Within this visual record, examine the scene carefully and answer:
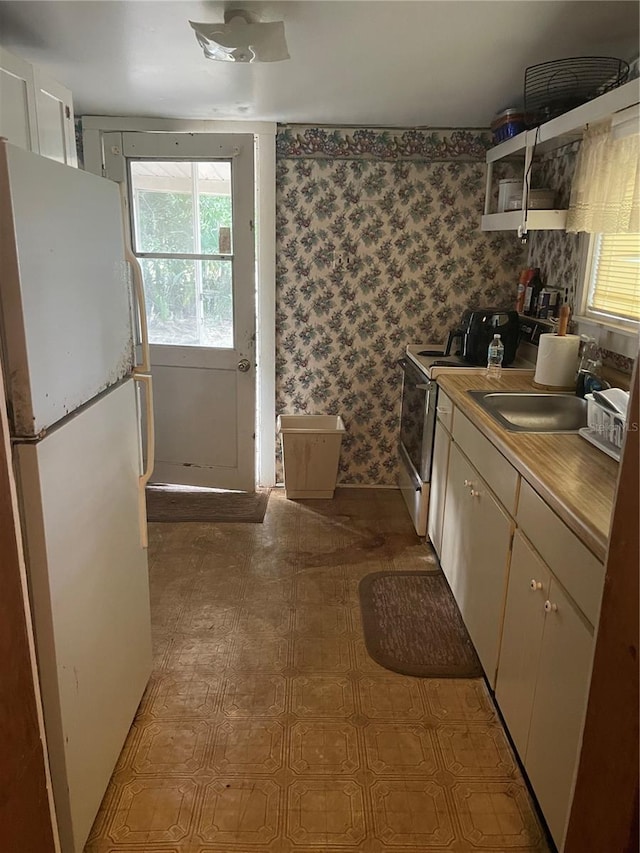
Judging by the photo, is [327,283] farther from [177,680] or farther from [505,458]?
[177,680]

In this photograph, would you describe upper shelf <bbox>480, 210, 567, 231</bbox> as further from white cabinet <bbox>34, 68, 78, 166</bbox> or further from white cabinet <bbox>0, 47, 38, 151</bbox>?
A: white cabinet <bbox>0, 47, 38, 151</bbox>

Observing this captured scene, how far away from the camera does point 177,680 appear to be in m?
2.17

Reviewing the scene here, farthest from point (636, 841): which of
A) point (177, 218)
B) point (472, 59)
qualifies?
point (177, 218)

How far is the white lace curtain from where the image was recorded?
2.09 meters

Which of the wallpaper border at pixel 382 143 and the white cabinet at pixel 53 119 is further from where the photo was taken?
the wallpaper border at pixel 382 143

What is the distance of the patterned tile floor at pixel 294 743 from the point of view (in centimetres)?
162

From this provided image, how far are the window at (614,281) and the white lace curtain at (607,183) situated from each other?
14cm

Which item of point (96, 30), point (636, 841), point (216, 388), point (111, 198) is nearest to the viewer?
point (636, 841)

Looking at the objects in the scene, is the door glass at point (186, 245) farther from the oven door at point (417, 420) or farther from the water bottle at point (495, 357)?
the water bottle at point (495, 357)

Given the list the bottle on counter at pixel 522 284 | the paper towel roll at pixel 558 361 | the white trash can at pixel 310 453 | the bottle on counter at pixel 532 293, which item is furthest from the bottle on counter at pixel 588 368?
the white trash can at pixel 310 453

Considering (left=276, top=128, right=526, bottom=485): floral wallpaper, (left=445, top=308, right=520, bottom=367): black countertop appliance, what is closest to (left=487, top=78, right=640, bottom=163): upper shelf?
(left=276, top=128, right=526, bottom=485): floral wallpaper

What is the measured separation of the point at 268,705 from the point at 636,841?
4.41ft

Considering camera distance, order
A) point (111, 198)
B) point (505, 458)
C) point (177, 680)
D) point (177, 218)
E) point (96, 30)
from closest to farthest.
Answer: point (111, 198) → point (505, 458) → point (96, 30) → point (177, 680) → point (177, 218)

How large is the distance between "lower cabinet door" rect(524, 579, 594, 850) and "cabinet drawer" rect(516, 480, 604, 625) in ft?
0.14
